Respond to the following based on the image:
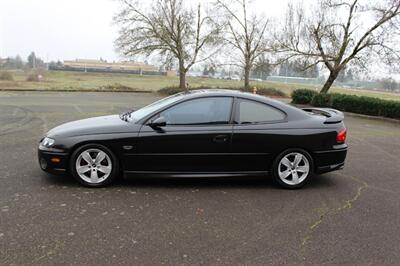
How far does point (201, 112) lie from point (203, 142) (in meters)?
0.46

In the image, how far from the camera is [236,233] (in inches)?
A: 154

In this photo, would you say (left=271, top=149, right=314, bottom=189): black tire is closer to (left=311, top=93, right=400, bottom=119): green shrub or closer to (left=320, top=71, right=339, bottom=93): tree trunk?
(left=311, top=93, right=400, bottom=119): green shrub

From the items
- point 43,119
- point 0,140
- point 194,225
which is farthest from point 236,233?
point 43,119

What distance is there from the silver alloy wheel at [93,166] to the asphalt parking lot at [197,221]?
19 centimetres

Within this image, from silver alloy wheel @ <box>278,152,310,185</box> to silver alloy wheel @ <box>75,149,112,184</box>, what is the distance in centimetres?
247

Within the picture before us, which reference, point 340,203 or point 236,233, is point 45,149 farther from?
point 340,203

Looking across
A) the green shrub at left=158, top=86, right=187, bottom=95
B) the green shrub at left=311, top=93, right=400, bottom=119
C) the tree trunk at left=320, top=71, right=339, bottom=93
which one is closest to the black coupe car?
the green shrub at left=311, top=93, right=400, bottom=119

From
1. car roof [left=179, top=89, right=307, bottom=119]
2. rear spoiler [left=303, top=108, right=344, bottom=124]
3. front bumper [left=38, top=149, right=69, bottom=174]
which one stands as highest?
car roof [left=179, top=89, right=307, bottom=119]

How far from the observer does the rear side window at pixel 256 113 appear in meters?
5.47

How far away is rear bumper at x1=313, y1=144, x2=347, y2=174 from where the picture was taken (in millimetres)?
5578

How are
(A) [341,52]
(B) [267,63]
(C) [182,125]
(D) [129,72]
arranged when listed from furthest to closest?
(D) [129,72] → (B) [267,63] → (A) [341,52] → (C) [182,125]

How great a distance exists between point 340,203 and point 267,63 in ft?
78.1

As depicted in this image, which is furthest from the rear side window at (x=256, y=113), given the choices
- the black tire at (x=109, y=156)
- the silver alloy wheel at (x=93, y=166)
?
the silver alloy wheel at (x=93, y=166)

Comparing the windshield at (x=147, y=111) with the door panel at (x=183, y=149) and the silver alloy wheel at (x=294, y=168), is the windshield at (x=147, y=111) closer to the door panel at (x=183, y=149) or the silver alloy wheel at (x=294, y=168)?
the door panel at (x=183, y=149)
